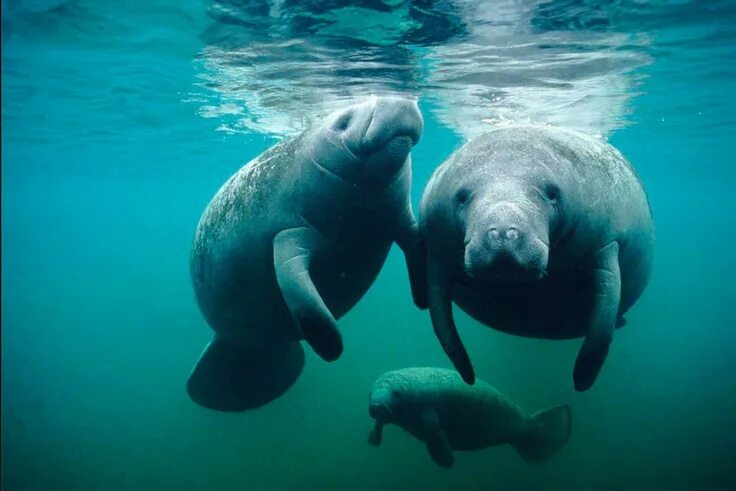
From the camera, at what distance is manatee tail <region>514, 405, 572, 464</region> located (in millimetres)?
8602

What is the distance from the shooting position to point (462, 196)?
3.87 meters

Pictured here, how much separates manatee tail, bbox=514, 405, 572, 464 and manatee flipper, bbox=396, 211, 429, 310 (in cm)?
445

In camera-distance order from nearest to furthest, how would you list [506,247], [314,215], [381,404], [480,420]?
[506,247] → [314,215] → [381,404] → [480,420]

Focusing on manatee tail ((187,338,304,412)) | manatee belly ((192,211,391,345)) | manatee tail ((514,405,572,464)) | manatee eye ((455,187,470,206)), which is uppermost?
manatee eye ((455,187,470,206))

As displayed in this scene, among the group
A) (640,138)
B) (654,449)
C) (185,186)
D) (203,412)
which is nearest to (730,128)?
(640,138)

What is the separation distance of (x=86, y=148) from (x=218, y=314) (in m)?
24.3

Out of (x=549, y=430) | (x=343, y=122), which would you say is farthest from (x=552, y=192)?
(x=549, y=430)

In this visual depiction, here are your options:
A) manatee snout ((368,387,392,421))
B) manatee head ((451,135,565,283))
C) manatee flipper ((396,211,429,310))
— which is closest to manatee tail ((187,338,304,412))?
manatee snout ((368,387,392,421))

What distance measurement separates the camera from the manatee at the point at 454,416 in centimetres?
800

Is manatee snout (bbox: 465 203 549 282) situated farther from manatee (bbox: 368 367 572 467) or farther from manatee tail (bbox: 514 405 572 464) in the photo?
manatee tail (bbox: 514 405 572 464)

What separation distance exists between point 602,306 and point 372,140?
219 centimetres

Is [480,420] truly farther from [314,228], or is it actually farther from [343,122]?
[343,122]

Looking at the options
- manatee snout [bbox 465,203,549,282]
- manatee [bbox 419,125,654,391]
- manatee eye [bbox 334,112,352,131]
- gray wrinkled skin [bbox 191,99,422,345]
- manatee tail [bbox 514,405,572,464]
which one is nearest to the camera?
manatee snout [bbox 465,203,549,282]

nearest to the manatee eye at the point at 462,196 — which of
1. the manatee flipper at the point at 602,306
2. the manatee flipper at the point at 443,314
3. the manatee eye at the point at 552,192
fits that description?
the manatee eye at the point at 552,192
